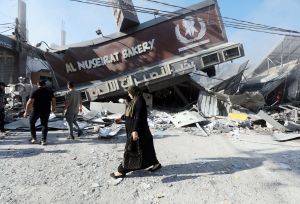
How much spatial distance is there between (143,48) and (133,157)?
9.71 meters

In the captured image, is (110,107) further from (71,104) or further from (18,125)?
(71,104)

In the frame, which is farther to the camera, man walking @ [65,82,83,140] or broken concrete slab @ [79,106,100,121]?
broken concrete slab @ [79,106,100,121]

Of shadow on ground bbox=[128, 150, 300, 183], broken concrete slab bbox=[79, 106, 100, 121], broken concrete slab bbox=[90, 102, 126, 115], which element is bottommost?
shadow on ground bbox=[128, 150, 300, 183]

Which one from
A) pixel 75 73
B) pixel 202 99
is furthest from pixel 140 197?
pixel 75 73

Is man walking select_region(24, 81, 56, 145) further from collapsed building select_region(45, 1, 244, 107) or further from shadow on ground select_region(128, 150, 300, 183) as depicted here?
collapsed building select_region(45, 1, 244, 107)

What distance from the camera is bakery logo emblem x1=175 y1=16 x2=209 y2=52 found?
15.0 meters

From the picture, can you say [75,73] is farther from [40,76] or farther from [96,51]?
[40,76]

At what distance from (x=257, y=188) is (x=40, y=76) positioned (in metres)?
19.8

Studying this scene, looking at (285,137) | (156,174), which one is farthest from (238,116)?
(156,174)

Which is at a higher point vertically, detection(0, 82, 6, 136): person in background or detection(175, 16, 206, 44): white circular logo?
detection(175, 16, 206, 44): white circular logo

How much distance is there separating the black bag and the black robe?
0.04 m

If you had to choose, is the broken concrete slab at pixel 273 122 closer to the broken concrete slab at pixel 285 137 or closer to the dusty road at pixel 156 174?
the broken concrete slab at pixel 285 137

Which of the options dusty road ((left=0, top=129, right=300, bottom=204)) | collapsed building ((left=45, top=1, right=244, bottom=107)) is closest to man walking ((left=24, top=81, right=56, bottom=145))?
dusty road ((left=0, top=129, right=300, bottom=204))

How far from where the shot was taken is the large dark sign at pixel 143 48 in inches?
590
